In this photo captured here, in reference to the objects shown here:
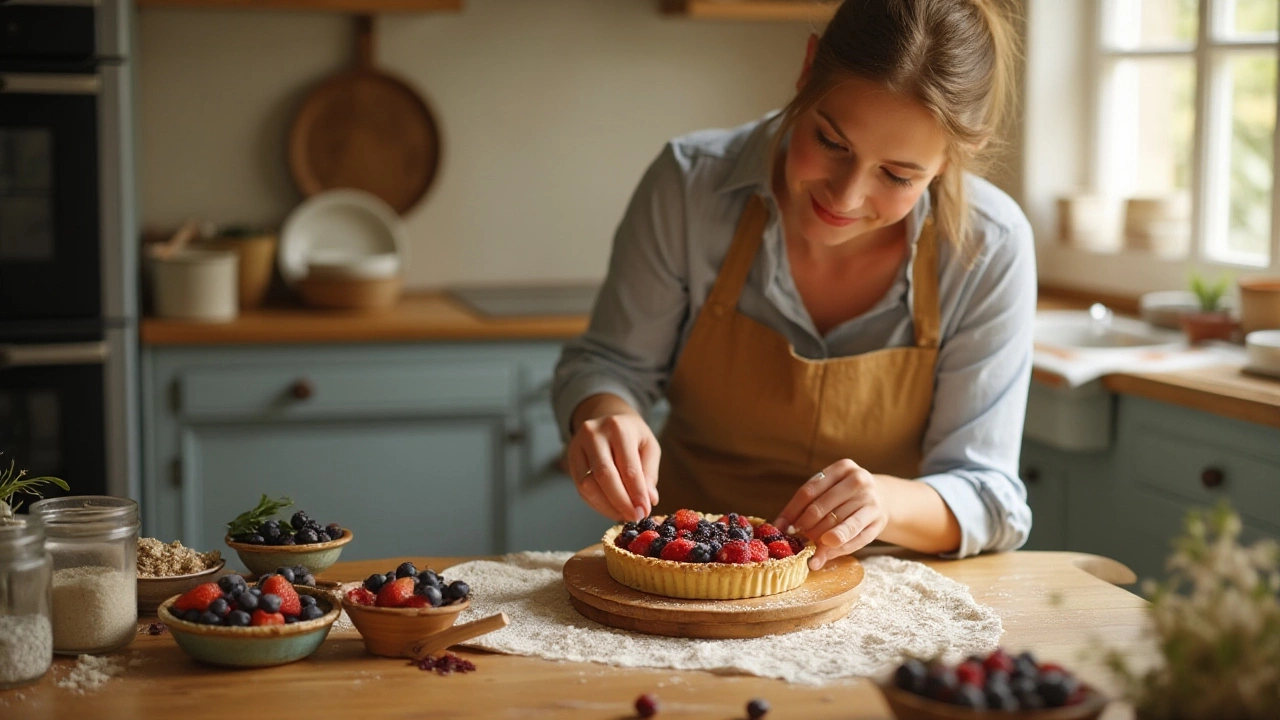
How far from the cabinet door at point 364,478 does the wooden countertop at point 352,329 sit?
209 millimetres

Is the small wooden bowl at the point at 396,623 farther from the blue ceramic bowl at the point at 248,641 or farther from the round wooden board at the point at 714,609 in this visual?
the round wooden board at the point at 714,609

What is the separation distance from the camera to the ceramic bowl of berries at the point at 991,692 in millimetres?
1068

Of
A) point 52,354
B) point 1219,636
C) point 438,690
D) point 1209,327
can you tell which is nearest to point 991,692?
point 1219,636

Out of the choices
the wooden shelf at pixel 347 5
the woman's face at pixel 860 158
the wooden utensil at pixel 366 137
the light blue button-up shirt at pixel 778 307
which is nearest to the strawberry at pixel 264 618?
the light blue button-up shirt at pixel 778 307

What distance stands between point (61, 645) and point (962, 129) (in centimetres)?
118

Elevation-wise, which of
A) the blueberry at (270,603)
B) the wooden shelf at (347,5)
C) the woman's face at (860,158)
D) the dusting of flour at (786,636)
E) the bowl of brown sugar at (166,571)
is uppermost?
the wooden shelf at (347,5)

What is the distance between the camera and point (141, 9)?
3.67m

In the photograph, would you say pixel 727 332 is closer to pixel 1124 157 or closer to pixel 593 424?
pixel 593 424

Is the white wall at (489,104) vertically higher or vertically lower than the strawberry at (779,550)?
higher

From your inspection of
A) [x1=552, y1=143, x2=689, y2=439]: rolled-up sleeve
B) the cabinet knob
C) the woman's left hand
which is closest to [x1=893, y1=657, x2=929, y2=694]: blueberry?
the woman's left hand

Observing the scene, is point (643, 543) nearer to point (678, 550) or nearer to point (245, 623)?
point (678, 550)

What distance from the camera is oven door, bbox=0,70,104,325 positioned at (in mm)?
3047

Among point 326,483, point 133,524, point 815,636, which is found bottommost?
point 326,483

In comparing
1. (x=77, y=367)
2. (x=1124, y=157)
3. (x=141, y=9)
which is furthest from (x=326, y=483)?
(x=1124, y=157)
